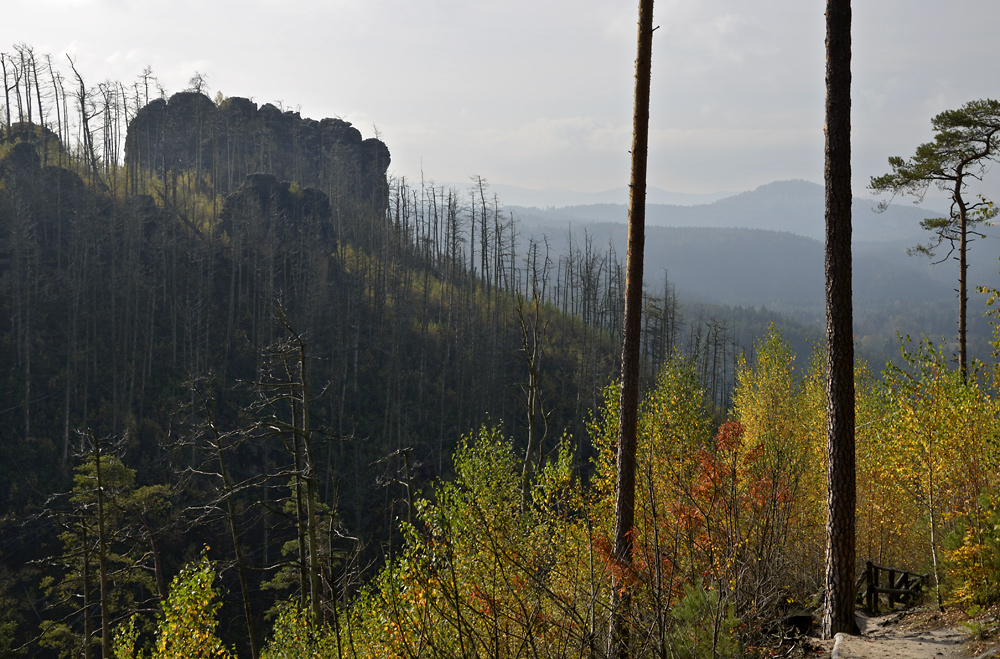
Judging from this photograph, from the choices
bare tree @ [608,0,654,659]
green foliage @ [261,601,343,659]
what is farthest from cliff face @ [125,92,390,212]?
bare tree @ [608,0,654,659]

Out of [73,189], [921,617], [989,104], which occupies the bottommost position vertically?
[921,617]

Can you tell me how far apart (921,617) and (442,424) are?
34.3 m

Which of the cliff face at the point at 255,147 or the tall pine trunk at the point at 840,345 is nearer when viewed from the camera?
the tall pine trunk at the point at 840,345

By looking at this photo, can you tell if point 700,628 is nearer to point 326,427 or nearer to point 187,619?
point 187,619

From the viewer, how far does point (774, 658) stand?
6.57 meters

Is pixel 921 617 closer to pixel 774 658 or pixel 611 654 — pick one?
pixel 774 658

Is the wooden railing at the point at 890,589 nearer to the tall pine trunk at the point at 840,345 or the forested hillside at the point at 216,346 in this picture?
the tall pine trunk at the point at 840,345

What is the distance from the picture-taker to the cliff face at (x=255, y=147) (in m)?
55.5

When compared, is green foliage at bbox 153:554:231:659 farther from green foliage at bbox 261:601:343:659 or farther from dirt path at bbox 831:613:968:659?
dirt path at bbox 831:613:968:659

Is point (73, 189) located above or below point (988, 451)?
above

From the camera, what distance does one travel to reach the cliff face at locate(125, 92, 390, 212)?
2185 inches

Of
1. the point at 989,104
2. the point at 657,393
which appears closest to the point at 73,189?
the point at 657,393

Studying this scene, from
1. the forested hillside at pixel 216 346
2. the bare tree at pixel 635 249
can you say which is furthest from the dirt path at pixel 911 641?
the forested hillside at pixel 216 346

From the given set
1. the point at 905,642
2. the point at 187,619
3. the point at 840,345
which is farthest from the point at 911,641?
the point at 187,619
